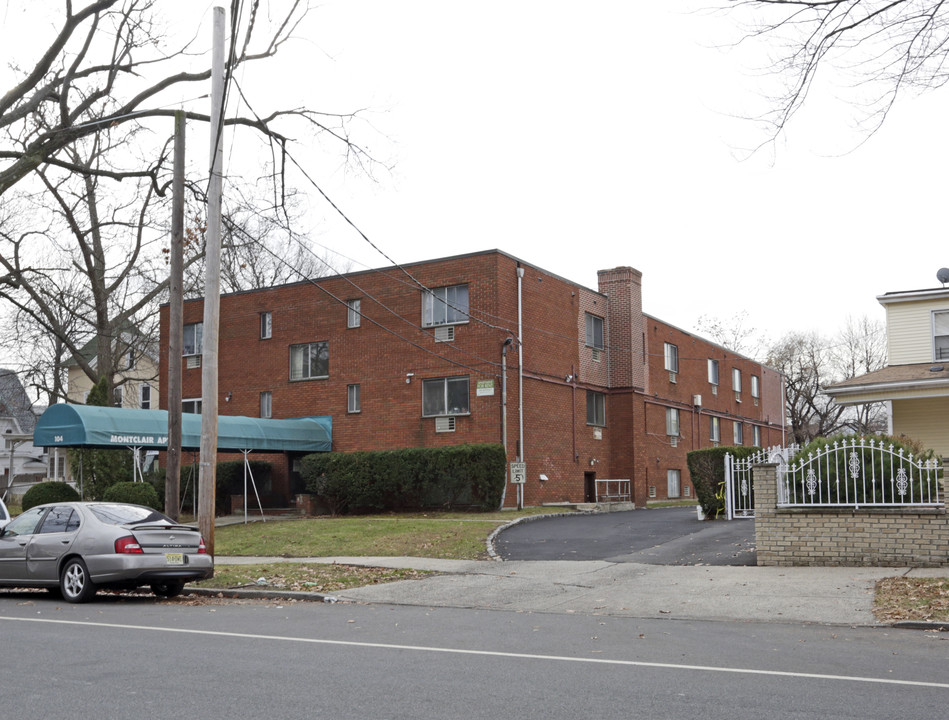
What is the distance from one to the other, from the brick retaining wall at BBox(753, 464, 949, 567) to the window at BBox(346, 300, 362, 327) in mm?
19327

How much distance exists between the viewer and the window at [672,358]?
3966 cm

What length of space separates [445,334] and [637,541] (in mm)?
13203

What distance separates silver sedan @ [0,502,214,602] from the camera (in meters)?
13.2

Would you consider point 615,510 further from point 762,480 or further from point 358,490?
Answer: point 762,480

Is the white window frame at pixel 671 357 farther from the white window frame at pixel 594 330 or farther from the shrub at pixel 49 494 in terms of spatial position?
the shrub at pixel 49 494

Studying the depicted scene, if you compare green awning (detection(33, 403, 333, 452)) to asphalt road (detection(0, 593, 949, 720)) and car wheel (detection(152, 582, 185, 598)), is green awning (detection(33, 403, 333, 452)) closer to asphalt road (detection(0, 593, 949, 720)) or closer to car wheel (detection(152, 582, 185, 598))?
car wheel (detection(152, 582, 185, 598))

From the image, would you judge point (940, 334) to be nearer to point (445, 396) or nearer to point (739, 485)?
point (739, 485)

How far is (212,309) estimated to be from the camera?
15.6 meters

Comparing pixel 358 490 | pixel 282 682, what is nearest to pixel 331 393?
pixel 358 490

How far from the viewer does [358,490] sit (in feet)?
97.0

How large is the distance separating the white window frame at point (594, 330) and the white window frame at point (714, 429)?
10.8m

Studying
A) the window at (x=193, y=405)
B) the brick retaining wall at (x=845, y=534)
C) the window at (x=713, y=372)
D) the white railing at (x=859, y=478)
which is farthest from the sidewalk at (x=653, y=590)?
the window at (x=713, y=372)

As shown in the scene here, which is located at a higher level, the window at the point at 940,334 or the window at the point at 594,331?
the window at the point at 594,331

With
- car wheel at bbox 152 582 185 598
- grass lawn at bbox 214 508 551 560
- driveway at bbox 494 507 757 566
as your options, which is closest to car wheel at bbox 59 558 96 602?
car wheel at bbox 152 582 185 598
